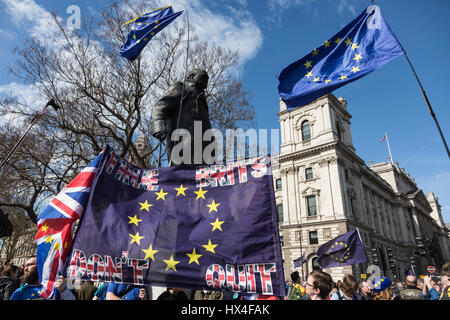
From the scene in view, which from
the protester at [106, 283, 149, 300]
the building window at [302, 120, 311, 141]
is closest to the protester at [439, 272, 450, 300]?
the protester at [106, 283, 149, 300]

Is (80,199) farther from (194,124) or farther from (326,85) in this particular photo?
(326,85)

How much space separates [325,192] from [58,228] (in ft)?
122

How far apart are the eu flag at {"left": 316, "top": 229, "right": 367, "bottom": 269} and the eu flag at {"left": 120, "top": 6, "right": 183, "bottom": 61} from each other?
9.33 metres

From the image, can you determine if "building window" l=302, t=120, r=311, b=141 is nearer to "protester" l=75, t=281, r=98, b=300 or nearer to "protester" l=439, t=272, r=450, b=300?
"protester" l=439, t=272, r=450, b=300

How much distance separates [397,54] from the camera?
16.5 ft

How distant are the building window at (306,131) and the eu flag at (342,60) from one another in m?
36.6

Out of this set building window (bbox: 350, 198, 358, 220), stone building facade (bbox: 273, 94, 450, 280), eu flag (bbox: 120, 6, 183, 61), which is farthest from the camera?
building window (bbox: 350, 198, 358, 220)

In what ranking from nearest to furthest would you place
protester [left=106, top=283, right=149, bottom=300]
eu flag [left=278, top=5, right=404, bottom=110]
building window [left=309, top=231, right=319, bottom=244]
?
protester [left=106, top=283, right=149, bottom=300], eu flag [left=278, top=5, right=404, bottom=110], building window [left=309, top=231, right=319, bottom=244]

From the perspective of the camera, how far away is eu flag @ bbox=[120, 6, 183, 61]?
751cm

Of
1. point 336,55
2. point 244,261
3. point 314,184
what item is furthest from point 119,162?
point 314,184

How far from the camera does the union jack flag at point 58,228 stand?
233 cm

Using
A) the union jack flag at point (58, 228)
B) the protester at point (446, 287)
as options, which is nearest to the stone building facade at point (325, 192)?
the protester at point (446, 287)

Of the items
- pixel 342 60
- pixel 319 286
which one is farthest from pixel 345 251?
pixel 319 286

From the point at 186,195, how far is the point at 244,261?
2.85 feet
